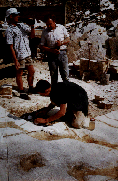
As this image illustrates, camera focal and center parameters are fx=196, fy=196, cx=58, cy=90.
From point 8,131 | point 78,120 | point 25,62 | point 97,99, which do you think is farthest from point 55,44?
point 8,131

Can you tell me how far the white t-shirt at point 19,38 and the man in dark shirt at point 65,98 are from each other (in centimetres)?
162

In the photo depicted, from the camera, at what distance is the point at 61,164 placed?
2.28 m

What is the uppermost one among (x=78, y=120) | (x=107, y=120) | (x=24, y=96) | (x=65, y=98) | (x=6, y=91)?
(x=65, y=98)

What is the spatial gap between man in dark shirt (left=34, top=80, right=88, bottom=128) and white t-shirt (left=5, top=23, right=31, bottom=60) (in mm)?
1616

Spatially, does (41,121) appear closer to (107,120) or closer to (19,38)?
(107,120)

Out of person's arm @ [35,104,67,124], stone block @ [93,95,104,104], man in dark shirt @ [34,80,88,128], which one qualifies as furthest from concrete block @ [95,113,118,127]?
person's arm @ [35,104,67,124]

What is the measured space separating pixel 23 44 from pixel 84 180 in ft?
10.8

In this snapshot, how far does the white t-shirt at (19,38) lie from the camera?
4305 millimetres

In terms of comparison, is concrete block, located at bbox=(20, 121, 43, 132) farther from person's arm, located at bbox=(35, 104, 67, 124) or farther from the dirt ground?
the dirt ground

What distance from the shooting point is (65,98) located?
10.1 ft

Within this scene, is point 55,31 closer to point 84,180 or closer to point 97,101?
point 97,101

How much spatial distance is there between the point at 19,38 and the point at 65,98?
2084 mm

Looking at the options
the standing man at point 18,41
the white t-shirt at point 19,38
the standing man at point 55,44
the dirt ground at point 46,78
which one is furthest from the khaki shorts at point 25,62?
the dirt ground at point 46,78


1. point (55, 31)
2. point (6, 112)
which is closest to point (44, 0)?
point (55, 31)
